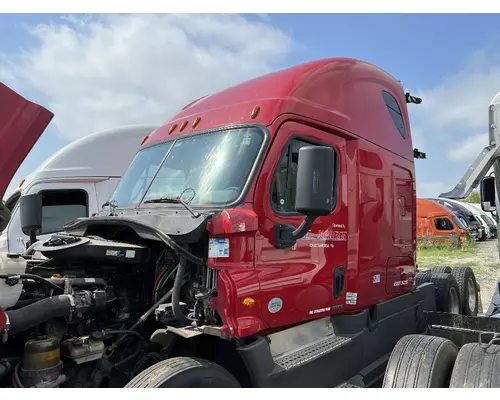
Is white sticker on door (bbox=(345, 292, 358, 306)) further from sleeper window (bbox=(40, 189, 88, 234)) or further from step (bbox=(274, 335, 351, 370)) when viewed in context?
sleeper window (bbox=(40, 189, 88, 234))

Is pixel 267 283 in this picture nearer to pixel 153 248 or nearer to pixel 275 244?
pixel 275 244

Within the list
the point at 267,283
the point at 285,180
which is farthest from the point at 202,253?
the point at 285,180

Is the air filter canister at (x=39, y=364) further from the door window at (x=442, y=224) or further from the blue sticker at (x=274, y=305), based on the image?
the door window at (x=442, y=224)

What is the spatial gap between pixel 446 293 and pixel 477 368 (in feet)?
10.6

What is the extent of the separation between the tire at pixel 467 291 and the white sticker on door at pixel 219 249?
5.22m

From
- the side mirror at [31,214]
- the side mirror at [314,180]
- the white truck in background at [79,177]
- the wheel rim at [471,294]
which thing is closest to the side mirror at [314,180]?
the side mirror at [314,180]

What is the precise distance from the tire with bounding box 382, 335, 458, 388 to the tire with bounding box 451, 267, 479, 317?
3529 millimetres

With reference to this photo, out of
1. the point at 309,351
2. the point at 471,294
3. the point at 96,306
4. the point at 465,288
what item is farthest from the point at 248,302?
the point at 471,294

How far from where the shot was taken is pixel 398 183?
5070 millimetres

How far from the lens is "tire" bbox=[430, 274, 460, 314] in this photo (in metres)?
6.50

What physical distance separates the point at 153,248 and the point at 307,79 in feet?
6.29

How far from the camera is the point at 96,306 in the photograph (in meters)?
3.10

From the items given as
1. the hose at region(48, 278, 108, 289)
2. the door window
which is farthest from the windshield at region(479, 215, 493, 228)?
the hose at region(48, 278, 108, 289)

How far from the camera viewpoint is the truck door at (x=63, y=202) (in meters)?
7.88
